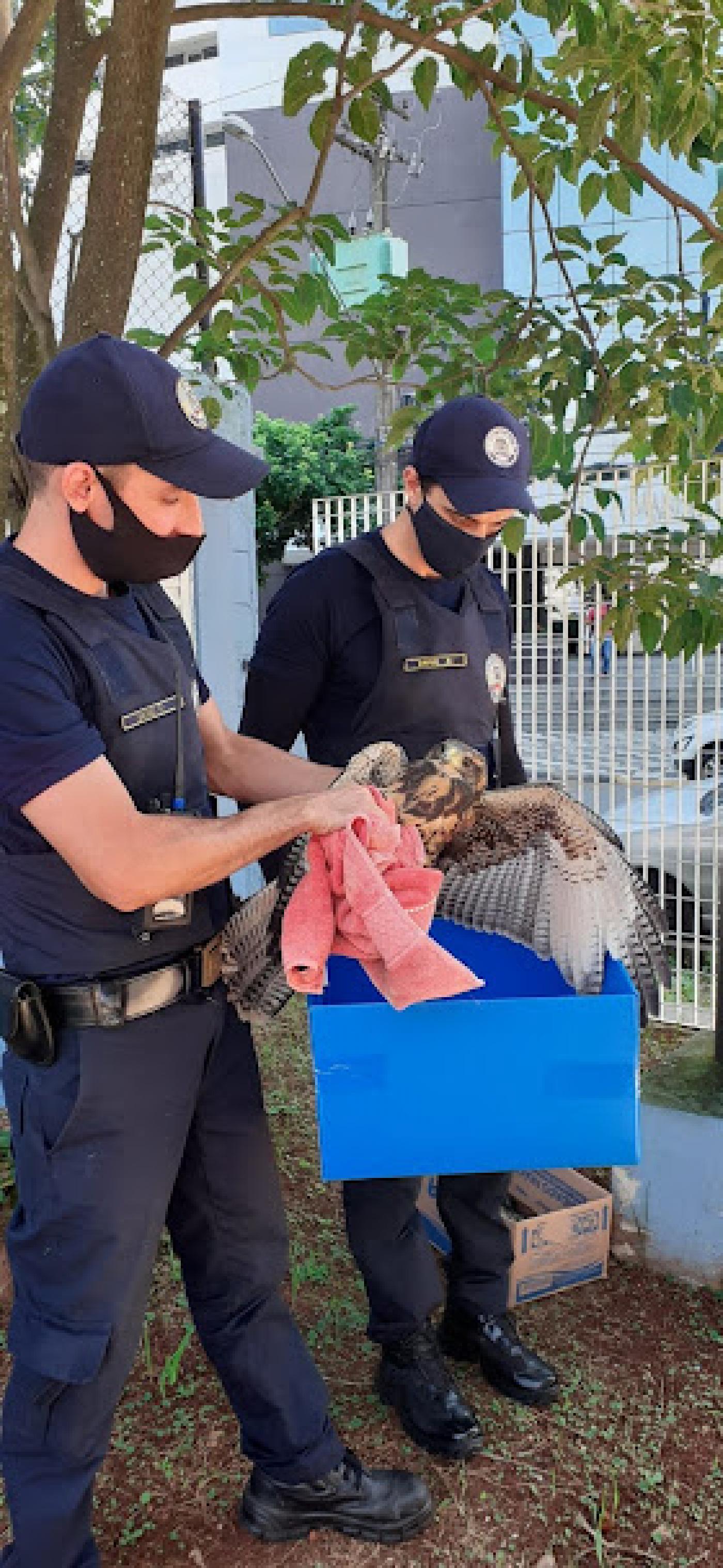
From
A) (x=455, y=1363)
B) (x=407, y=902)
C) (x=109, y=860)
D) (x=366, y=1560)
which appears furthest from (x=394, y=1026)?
(x=455, y=1363)

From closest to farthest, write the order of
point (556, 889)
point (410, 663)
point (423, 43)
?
point (556, 889) < point (410, 663) < point (423, 43)

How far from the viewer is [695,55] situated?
2.48m

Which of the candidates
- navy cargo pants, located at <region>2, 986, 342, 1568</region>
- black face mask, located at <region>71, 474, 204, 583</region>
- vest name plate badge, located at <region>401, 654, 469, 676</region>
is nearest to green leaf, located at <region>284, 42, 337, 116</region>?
vest name plate badge, located at <region>401, 654, 469, 676</region>

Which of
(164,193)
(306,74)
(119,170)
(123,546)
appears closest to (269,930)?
(123,546)

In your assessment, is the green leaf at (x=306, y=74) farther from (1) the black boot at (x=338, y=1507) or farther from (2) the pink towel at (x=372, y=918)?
(1) the black boot at (x=338, y=1507)

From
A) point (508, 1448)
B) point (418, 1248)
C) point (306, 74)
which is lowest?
point (508, 1448)

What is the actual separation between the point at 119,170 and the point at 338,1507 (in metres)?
2.70

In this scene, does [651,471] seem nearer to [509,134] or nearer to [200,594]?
[509,134]

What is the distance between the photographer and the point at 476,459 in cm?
247

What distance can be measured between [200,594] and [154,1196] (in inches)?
164

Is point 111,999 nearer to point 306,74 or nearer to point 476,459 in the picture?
point 476,459

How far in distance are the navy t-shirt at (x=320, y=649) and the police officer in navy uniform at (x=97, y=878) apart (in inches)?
18.1

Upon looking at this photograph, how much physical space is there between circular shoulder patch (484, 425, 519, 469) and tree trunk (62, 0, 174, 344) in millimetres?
986

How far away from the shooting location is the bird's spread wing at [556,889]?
2.12 m
